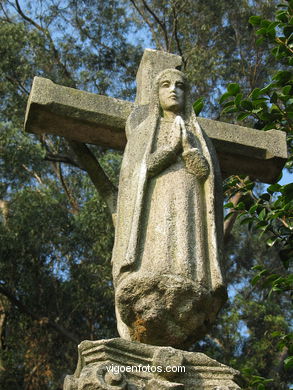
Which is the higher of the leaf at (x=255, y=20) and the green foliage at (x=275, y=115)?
the leaf at (x=255, y=20)

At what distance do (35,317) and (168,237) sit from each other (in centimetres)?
995

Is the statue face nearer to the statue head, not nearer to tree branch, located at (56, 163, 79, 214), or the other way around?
the statue head

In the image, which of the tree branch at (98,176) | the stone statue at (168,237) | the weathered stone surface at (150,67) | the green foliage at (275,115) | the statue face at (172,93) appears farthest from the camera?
the green foliage at (275,115)

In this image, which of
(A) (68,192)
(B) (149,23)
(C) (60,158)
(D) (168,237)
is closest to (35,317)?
(C) (60,158)

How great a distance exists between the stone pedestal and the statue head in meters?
1.96

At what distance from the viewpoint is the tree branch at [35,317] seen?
43.8 ft

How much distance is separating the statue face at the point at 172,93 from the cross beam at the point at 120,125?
1.04 feet

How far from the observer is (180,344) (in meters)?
4.18

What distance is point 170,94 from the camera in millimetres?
5180

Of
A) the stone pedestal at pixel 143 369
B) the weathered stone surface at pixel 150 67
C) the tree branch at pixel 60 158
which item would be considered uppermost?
the tree branch at pixel 60 158

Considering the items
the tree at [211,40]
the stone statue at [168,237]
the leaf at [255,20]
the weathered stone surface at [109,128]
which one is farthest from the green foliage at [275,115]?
the tree at [211,40]

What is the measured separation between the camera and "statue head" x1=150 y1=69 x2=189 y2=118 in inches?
203

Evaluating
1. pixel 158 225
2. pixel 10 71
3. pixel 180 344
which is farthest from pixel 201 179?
pixel 10 71

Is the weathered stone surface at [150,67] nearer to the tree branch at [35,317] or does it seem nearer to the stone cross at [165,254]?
the stone cross at [165,254]
